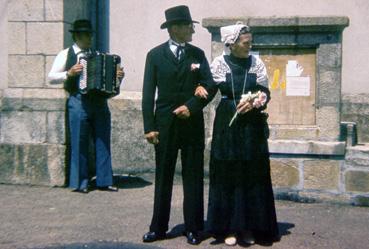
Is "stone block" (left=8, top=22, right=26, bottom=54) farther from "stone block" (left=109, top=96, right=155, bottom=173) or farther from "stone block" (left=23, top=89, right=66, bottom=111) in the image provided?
"stone block" (left=109, top=96, right=155, bottom=173)

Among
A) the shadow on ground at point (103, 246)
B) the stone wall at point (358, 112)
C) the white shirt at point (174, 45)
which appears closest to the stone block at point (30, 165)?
the shadow on ground at point (103, 246)

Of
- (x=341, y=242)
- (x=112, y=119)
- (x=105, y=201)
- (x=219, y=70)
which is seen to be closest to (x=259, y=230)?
(x=341, y=242)

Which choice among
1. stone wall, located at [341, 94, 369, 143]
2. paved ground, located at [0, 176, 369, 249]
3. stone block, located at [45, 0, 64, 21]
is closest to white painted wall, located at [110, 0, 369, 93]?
stone wall, located at [341, 94, 369, 143]

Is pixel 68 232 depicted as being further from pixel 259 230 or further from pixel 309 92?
pixel 309 92

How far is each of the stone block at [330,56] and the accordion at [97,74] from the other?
97.8 inches

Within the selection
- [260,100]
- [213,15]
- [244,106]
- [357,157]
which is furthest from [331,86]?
[213,15]

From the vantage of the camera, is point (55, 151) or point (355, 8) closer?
point (55, 151)

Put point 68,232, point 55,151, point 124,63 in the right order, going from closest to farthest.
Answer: point 68,232
point 55,151
point 124,63

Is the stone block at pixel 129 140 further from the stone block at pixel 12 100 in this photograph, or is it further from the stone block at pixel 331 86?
the stone block at pixel 331 86

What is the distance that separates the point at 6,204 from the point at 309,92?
3670 mm

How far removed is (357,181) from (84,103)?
11.1 ft

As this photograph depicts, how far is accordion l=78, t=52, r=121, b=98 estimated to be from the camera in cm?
735

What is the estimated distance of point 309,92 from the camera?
6883 millimetres

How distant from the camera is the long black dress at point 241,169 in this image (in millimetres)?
5246
